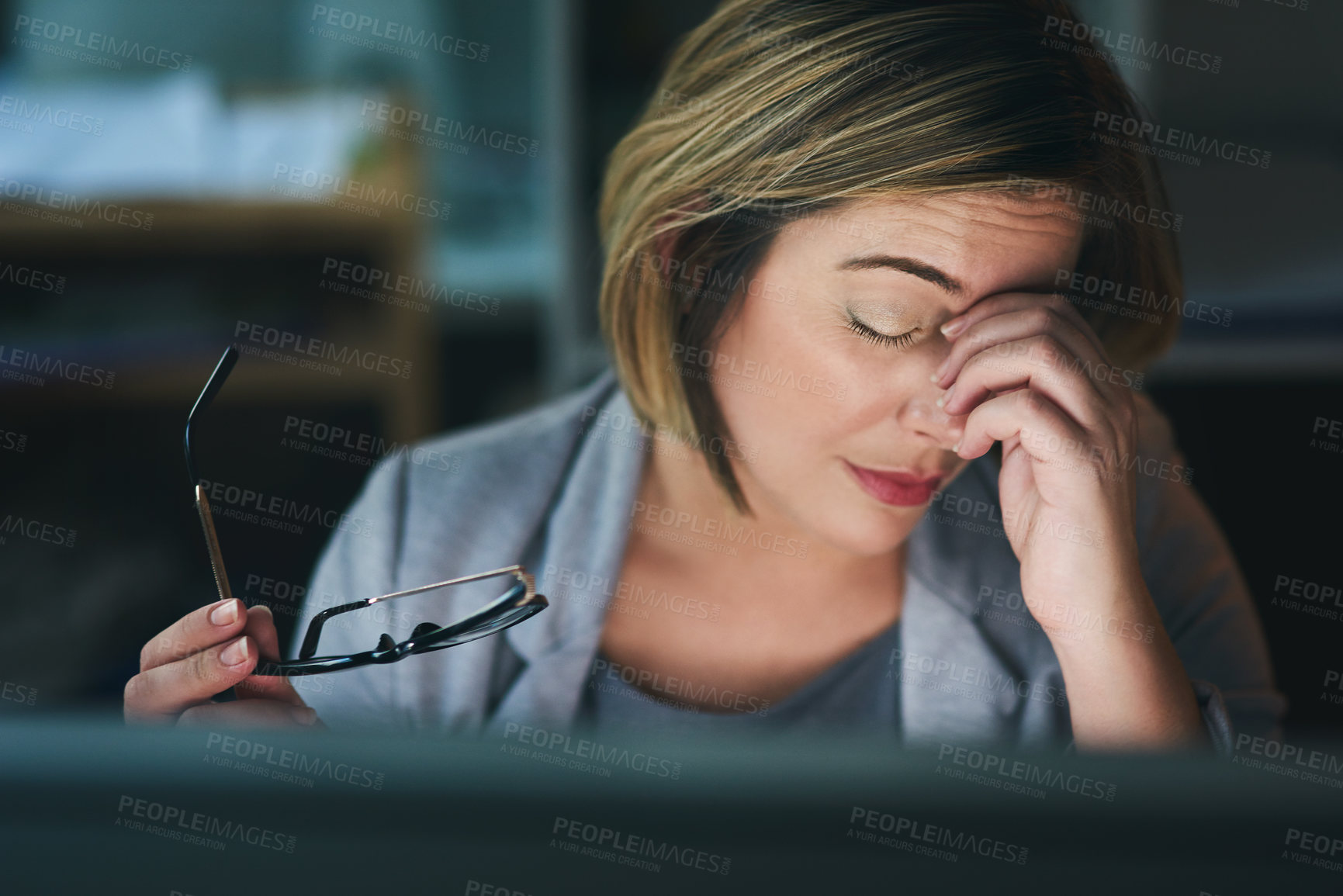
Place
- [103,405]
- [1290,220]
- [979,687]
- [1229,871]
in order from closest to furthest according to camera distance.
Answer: [1229,871], [979,687], [1290,220], [103,405]

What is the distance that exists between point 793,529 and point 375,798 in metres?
0.43

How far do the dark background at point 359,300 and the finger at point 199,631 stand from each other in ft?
0.37

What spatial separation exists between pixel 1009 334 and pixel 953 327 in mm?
26

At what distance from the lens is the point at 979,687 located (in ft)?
2.05

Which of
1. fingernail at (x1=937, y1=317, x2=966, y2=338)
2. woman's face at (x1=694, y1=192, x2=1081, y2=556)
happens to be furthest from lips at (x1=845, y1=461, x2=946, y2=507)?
fingernail at (x1=937, y1=317, x2=966, y2=338)

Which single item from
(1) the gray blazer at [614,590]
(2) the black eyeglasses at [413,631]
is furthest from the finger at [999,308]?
(2) the black eyeglasses at [413,631]

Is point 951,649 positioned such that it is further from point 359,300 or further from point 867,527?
point 359,300

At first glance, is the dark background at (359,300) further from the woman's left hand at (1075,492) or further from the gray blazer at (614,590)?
the woman's left hand at (1075,492)

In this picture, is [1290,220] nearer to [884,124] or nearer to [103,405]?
[884,124]

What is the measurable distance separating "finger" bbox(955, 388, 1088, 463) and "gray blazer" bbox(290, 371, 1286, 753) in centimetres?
7

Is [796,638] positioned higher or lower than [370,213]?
lower

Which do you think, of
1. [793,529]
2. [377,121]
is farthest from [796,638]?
[377,121]

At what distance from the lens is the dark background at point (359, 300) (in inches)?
33.1

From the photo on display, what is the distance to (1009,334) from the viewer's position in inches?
17.8
